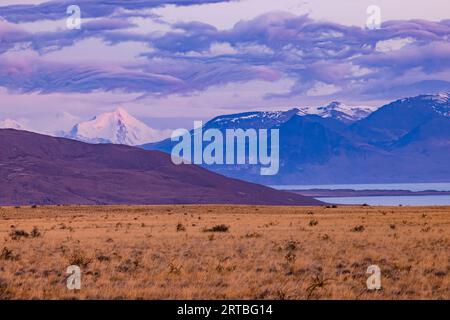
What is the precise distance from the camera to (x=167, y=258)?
2759 cm

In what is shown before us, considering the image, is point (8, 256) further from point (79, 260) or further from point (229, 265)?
point (229, 265)

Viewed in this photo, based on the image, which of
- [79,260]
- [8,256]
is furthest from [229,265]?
[8,256]

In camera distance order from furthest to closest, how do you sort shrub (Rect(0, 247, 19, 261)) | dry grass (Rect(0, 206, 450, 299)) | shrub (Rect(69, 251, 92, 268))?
shrub (Rect(0, 247, 19, 261)) < shrub (Rect(69, 251, 92, 268)) < dry grass (Rect(0, 206, 450, 299))

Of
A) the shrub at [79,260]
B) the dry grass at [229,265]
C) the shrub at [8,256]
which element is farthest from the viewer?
the shrub at [8,256]

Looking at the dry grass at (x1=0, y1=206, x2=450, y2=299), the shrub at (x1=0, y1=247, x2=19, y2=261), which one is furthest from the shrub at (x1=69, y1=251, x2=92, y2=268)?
the shrub at (x1=0, y1=247, x2=19, y2=261)

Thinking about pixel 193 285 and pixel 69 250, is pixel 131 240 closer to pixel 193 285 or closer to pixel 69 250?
pixel 69 250

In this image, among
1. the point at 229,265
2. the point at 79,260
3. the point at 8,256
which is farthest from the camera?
the point at 8,256

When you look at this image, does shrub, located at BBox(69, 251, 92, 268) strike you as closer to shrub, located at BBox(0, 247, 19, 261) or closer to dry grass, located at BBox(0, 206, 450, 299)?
dry grass, located at BBox(0, 206, 450, 299)

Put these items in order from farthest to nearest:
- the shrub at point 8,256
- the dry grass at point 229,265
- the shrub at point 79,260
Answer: the shrub at point 8,256, the shrub at point 79,260, the dry grass at point 229,265

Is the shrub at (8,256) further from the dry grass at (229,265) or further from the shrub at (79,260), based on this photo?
the shrub at (79,260)

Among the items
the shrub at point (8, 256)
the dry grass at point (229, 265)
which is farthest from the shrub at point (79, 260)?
the shrub at point (8, 256)

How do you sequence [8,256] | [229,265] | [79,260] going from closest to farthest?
[229,265] < [79,260] < [8,256]

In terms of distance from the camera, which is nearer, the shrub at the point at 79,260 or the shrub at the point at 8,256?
the shrub at the point at 79,260

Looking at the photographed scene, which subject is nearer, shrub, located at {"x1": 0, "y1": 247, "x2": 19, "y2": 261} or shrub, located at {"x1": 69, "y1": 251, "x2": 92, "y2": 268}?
shrub, located at {"x1": 69, "y1": 251, "x2": 92, "y2": 268}
